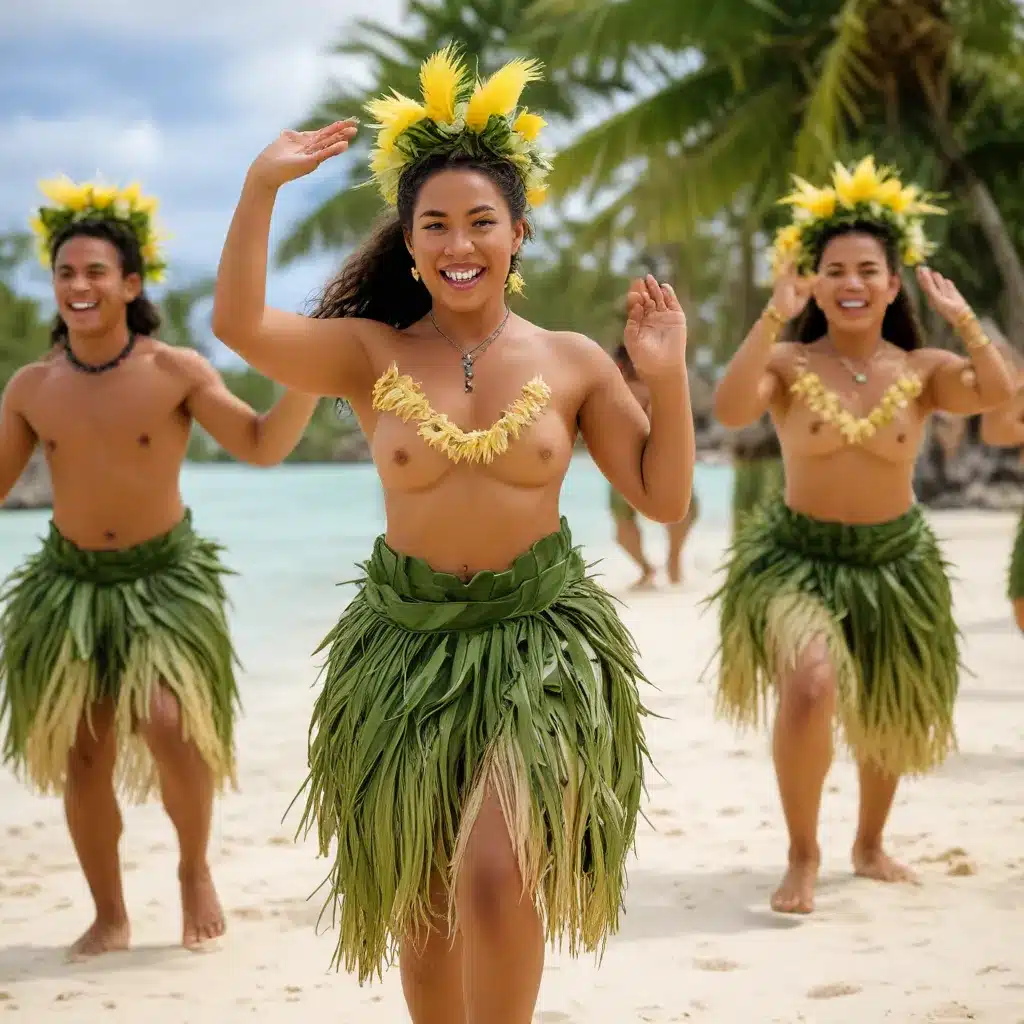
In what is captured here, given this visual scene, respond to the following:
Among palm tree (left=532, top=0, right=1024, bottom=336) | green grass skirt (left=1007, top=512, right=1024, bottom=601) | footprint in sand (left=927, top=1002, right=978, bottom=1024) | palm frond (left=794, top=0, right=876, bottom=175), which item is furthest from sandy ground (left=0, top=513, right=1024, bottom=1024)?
palm tree (left=532, top=0, right=1024, bottom=336)

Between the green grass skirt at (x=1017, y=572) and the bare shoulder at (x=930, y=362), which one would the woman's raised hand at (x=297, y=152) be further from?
the green grass skirt at (x=1017, y=572)

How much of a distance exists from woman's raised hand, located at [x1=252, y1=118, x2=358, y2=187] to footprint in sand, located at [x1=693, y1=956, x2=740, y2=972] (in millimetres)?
1877

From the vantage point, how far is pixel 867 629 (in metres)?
3.71

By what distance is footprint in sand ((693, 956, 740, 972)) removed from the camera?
309cm

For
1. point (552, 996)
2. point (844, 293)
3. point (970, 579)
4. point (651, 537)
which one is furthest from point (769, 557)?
point (651, 537)

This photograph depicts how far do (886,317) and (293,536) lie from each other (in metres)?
13.1

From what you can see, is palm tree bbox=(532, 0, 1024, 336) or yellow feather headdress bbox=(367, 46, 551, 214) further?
palm tree bbox=(532, 0, 1024, 336)

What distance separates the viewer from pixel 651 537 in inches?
563

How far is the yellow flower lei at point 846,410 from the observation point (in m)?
3.72

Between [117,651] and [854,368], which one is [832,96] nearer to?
[854,368]

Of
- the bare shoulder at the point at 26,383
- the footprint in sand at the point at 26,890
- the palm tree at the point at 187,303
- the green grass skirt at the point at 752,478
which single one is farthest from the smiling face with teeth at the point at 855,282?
the palm tree at the point at 187,303

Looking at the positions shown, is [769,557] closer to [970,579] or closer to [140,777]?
[140,777]

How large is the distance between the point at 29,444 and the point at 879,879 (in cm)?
237

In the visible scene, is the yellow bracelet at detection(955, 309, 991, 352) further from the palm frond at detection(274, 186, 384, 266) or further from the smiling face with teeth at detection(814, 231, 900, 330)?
the palm frond at detection(274, 186, 384, 266)
